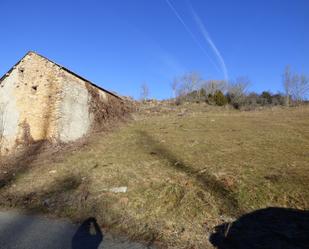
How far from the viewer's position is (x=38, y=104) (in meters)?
17.1

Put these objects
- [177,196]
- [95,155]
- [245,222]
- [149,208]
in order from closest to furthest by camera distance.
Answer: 1. [245,222]
2. [149,208]
3. [177,196]
4. [95,155]

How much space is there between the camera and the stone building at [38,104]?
658 inches

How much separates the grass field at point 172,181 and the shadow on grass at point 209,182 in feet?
0.08

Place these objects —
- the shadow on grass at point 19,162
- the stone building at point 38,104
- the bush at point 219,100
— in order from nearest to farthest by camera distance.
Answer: the shadow on grass at point 19,162, the stone building at point 38,104, the bush at point 219,100

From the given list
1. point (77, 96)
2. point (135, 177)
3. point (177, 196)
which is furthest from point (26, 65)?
point (177, 196)

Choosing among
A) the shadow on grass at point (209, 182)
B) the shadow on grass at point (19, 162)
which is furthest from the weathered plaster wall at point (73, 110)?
the shadow on grass at point (209, 182)

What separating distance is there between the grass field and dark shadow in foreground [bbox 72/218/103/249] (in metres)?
0.28

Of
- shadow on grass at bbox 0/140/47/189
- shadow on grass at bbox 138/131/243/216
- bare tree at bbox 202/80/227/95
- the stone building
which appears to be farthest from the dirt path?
bare tree at bbox 202/80/227/95

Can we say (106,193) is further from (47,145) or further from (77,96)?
(77,96)

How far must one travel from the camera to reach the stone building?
1670 cm

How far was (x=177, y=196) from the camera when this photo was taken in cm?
863

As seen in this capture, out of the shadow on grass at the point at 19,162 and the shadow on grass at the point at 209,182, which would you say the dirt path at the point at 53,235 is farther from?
the shadow on grass at the point at 19,162

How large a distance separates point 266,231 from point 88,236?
3686 mm

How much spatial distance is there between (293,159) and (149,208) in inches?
243
